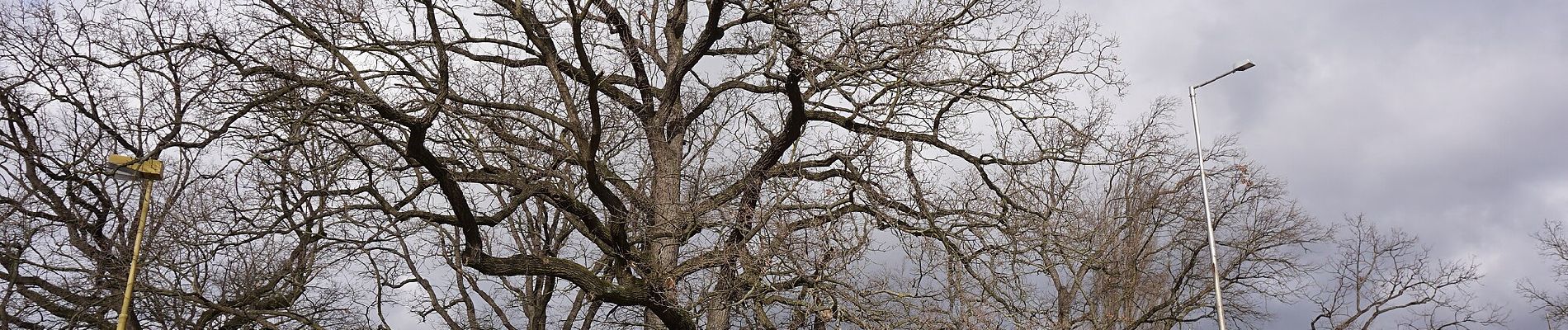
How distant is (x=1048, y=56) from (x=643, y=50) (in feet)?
14.7

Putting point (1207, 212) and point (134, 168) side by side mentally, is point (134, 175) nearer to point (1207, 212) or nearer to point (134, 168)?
point (134, 168)

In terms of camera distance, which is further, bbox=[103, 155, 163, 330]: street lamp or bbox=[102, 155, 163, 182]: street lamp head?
bbox=[103, 155, 163, 330]: street lamp

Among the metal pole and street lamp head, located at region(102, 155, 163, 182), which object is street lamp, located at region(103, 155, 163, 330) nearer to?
street lamp head, located at region(102, 155, 163, 182)

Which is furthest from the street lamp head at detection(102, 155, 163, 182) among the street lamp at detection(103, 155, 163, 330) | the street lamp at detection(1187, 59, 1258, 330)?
the street lamp at detection(1187, 59, 1258, 330)

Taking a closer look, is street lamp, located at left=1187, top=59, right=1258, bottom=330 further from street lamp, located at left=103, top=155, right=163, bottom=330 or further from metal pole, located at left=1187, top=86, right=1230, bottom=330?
street lamp, located at left=103, top=155, right=163, bottom=330

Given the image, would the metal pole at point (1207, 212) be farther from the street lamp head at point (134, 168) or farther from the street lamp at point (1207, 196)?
the street lamp head at point (134, 168)

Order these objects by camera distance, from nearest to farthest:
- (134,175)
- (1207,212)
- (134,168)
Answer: (134,168), (134,175), (1207,212)

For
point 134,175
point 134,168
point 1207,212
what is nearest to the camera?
point 134,168

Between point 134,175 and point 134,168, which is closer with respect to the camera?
point 134,168

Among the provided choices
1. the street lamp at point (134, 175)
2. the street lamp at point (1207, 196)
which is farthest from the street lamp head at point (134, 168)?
the street lamp at point (1207, 196)

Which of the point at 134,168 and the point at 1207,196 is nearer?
the point at 134,168

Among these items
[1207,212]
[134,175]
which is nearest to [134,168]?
[134,175]

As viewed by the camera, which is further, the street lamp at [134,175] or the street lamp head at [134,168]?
the street lamp at [134,175]

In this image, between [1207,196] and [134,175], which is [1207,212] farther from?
[134,175]
